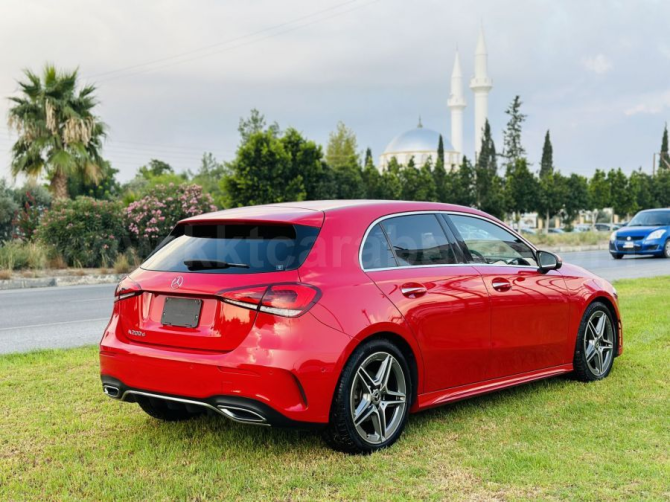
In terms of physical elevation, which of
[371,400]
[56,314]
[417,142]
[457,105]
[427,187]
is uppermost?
[457,105]

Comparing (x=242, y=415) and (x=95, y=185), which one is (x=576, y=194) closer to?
(x=95, y=185)

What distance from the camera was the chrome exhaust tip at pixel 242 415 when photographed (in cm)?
413

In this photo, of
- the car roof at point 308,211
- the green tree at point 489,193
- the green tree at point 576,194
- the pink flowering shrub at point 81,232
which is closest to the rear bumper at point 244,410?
the car roof at point 308,211

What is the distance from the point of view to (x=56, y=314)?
11867mm

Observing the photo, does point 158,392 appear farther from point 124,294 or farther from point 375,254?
point 375,254

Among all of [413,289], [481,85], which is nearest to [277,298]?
[413,289]

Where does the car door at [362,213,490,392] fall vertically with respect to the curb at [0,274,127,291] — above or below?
above

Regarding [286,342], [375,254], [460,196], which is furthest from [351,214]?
[460,196]

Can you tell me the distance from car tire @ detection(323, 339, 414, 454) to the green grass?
107 millimetres

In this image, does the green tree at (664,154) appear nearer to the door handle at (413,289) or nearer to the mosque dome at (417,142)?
the mosque dome at (417,142)

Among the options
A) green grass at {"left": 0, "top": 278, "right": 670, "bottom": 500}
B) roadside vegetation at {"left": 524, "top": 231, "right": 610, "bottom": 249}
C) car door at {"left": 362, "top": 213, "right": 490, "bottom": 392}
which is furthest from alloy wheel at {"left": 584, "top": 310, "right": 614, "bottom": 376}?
roadside vegetation at {"left": 524, "top": 231, "right": 610, "bottom": 249}

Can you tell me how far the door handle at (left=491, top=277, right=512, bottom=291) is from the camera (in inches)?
211

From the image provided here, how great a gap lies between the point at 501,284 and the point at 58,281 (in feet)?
50.2

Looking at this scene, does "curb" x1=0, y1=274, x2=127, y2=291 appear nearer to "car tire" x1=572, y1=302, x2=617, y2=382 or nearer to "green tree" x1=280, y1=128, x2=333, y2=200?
"car tire" x1=572, y1=302, x2=617, y2=382
